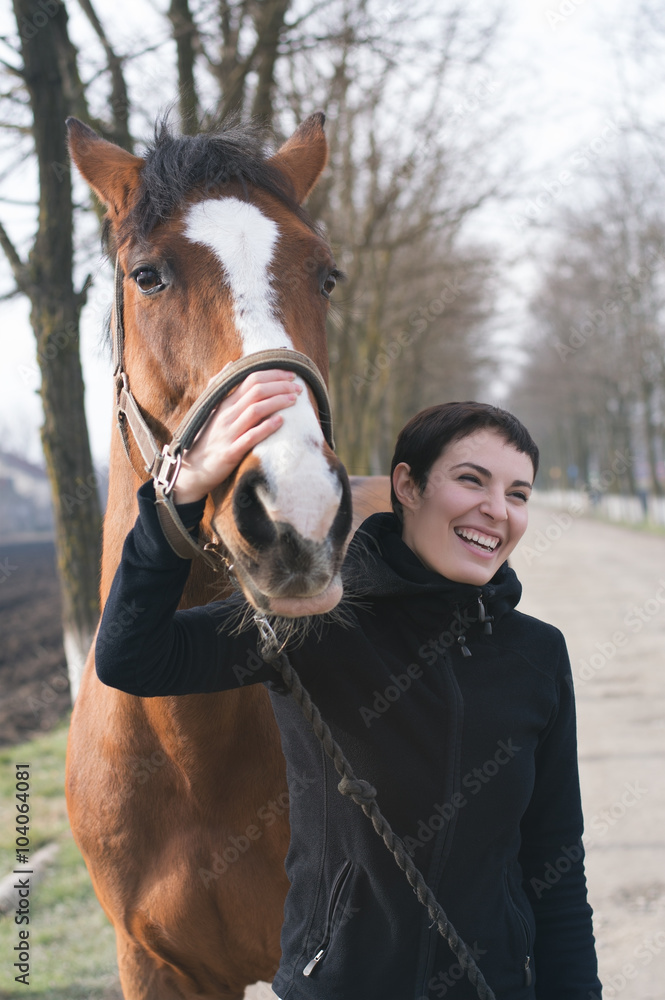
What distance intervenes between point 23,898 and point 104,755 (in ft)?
5.62

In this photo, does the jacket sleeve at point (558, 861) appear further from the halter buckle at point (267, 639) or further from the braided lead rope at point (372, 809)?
the halter buckle at point (267, 639)

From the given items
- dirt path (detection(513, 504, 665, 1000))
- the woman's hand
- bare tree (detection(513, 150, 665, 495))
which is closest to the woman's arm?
the woman's hand

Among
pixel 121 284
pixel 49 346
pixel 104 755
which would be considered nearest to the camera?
pixel 121 284

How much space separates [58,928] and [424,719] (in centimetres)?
337

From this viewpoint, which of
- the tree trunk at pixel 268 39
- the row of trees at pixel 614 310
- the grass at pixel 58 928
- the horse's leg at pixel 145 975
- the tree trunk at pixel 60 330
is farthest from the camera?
the row of trees at pixel 614 310

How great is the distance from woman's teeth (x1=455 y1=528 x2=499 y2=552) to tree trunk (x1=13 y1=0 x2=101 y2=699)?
367 centimetres

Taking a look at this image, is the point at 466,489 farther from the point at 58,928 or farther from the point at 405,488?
the point at 58,928

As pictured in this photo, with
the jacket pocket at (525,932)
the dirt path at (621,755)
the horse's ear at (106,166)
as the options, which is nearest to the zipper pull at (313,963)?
the jacket pocket at (525,932)

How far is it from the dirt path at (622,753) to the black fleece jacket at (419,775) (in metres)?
2.23

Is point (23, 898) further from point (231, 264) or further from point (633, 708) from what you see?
point (633, 708)

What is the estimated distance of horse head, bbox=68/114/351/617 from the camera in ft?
4.68

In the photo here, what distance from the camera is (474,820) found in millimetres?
1680

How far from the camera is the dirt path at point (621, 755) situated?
371cm

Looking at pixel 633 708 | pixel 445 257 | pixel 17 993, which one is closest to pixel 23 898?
pixel 17 993
